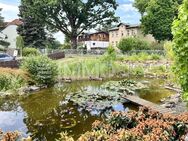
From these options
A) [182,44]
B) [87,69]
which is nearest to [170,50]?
[182,44]

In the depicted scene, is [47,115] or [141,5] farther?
[141,5]

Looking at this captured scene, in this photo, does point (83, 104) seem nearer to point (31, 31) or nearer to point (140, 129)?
point (140, 129)

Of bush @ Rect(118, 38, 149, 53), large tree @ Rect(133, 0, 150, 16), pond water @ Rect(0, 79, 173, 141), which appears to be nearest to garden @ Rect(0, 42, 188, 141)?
pond water @ Rect(0, 79, 173, 141)

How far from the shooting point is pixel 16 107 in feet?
48.8

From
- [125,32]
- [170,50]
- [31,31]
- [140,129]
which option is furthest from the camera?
[125,32]

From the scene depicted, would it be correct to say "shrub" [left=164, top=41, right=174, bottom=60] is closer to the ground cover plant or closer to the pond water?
the ground cover plant

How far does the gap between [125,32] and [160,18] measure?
1505cm

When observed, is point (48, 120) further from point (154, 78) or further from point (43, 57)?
point (154, 78)

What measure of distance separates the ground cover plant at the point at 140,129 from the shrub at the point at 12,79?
11326mm

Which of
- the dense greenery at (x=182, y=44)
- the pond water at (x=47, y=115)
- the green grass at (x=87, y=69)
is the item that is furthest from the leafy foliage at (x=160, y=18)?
the dense greenery at (x=182, y=44)

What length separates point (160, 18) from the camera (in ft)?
171

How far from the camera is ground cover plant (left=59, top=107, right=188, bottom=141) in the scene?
258 inches

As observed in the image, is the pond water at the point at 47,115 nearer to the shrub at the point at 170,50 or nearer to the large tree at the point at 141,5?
the shrub at the point at 170,50

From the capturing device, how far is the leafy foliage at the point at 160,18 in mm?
51250
